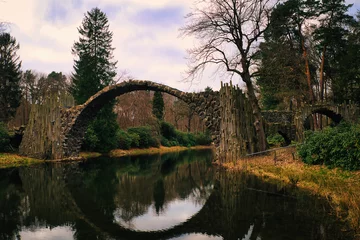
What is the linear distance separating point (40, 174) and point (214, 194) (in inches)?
368

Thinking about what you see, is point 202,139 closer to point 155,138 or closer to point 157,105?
point 157,105

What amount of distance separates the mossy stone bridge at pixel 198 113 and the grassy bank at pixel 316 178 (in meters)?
1.52

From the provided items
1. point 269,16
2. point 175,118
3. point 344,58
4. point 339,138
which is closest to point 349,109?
point 344,58

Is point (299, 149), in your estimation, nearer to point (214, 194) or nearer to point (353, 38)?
point (214, 194)

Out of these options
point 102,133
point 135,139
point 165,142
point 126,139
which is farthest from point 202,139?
point 102,133

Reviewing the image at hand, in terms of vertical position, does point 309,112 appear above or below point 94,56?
below

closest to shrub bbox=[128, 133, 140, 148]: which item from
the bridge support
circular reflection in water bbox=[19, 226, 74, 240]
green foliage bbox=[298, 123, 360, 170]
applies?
the bridge support

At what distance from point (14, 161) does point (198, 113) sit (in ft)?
39.4

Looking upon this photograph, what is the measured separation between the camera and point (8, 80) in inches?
1380

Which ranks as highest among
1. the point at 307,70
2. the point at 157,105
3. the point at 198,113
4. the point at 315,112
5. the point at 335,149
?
the point at 157,105

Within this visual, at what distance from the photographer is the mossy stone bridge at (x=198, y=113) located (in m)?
17.0

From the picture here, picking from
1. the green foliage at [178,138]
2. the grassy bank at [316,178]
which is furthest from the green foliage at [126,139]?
the grassy bank at [316,178]

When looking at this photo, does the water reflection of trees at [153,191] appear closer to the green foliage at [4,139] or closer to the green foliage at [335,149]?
the green foliage at [335,149]

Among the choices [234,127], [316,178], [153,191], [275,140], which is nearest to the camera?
[316,178]
